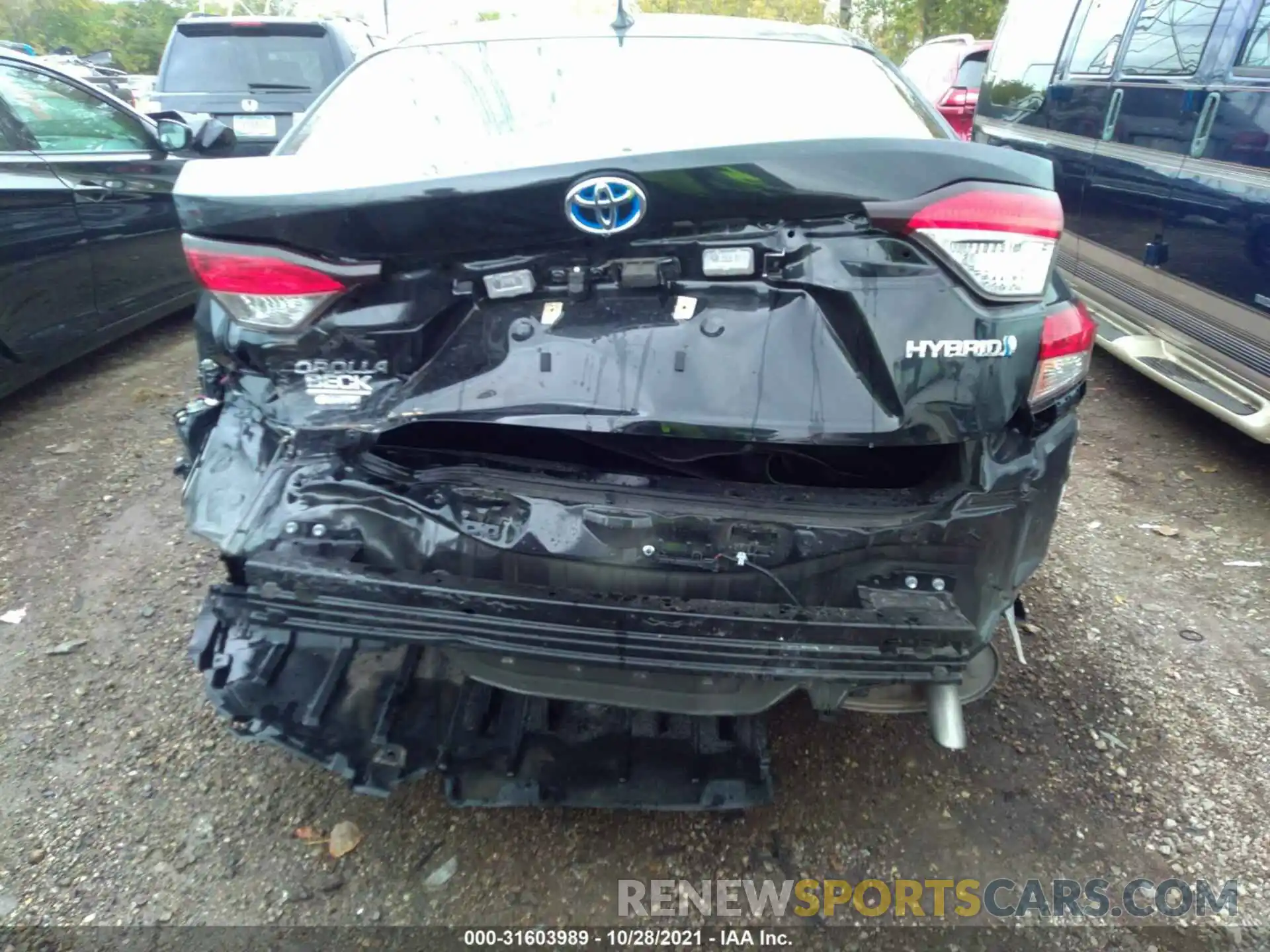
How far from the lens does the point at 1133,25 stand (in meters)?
4.62

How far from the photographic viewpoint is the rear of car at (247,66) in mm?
7230

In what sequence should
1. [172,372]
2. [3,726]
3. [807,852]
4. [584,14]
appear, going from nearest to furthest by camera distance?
[807,852]
[3,726]
[584,14]
[172,372]

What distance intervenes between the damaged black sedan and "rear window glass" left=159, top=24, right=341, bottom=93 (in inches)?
249

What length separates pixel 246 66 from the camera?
288 inches

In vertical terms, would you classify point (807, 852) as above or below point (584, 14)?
below

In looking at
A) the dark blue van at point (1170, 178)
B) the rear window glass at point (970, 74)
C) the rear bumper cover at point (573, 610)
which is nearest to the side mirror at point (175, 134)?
the rear bumper cover at point (573, 610)

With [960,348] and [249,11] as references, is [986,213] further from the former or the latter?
[249,11]

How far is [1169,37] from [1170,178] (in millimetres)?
771

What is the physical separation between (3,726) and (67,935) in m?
0.83

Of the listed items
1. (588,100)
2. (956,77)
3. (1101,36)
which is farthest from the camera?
(956,77)

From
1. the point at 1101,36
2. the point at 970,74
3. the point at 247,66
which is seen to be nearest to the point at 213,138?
the point at 247,66

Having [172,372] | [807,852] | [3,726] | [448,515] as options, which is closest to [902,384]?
[448,515]

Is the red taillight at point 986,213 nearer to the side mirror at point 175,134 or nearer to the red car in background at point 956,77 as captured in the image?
the side mirror at point 175,134

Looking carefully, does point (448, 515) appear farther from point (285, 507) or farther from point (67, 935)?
point (67, 935)
